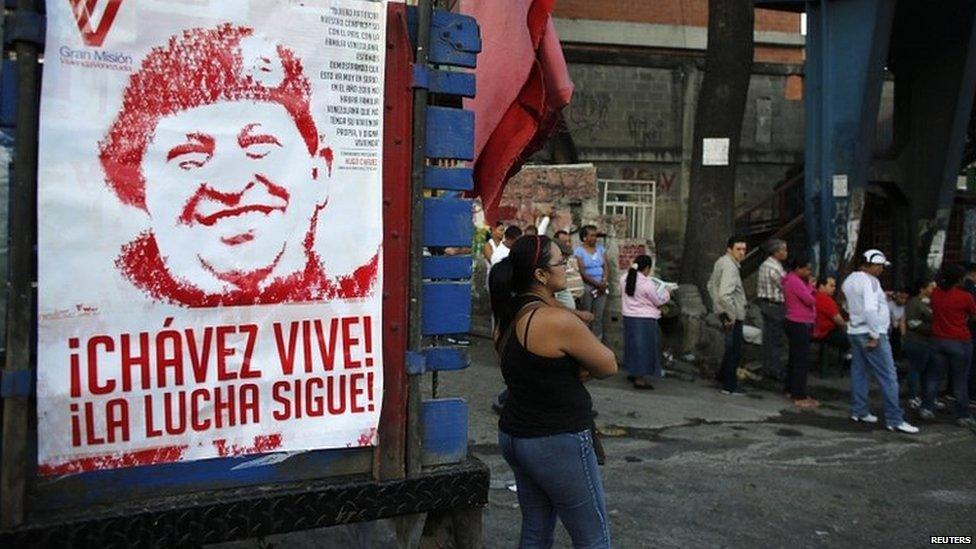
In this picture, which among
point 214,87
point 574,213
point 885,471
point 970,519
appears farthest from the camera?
point 574,213

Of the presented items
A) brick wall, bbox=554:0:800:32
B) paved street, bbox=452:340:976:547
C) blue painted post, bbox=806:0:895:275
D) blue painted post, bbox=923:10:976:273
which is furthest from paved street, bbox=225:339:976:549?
brick wall, bbox=554:0:800:32

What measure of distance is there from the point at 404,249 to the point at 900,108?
12803 millimetres

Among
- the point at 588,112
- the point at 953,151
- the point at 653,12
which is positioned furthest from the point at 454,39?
the point at 653,12

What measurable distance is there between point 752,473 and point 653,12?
16758mm

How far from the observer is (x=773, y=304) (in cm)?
953

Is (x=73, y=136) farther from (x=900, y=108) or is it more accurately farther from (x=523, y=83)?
(x=900, y=108)

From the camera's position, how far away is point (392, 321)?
9.57 feet

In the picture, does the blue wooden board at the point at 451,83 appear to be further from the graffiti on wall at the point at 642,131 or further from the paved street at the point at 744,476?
the graffiti on wall at the point at 642,131

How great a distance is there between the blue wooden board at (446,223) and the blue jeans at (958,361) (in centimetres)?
732

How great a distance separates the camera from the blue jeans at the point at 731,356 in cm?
923

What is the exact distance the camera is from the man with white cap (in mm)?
8023

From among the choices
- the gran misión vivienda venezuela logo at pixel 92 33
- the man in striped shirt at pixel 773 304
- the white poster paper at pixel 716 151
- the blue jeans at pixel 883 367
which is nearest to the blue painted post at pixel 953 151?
the white poster paper at pixel 716 151

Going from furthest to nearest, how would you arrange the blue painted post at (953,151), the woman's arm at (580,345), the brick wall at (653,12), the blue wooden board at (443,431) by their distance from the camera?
the brick wall at (653,12)
the blue painted post at (953,151)
the woman's arm at (580,345)
the blue wooden board at (443,431)

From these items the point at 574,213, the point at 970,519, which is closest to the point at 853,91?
the point at 574,213
